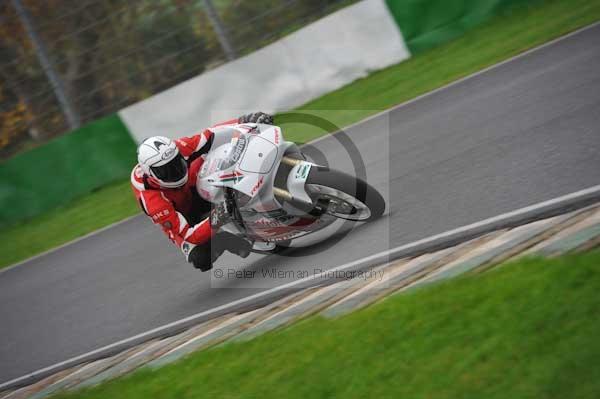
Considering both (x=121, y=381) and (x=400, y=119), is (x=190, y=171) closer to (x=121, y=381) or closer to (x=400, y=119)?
(x=121, y=381)

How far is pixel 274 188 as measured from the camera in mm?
5992

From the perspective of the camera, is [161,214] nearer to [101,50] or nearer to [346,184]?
[346,184]

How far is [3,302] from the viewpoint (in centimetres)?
952

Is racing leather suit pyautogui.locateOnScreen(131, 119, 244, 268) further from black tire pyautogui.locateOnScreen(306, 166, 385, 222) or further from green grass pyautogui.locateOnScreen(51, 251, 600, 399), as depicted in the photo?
green grass pyautogui.locateOnScreen(51, 251, 600, 399)

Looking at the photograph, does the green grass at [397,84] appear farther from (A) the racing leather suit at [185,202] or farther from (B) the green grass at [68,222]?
(A) the racing leather suit at [185,202]

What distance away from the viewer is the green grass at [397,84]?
11133 millimetres

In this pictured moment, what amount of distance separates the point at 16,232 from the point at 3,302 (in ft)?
13.0

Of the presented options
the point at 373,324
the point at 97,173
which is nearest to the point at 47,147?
the point at 97,173

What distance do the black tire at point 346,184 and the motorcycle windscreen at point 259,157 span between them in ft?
1.13

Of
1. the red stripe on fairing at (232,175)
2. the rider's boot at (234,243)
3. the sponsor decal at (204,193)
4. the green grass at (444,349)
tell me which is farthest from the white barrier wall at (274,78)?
the green grass at (444,349)

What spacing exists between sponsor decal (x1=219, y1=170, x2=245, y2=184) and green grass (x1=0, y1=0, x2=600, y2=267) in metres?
5.36

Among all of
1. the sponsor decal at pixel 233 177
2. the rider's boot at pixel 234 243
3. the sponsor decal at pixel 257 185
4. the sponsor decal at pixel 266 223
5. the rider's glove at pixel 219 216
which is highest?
the sponsor decal at pixel 233 177

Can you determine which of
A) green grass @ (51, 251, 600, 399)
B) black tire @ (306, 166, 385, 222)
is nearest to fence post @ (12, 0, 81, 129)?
black tire @ (306, 166, 385, 222)

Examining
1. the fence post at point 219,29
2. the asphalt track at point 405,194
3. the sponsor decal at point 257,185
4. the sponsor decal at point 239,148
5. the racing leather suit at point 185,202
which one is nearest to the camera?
the sponsor decal at point 257,185
